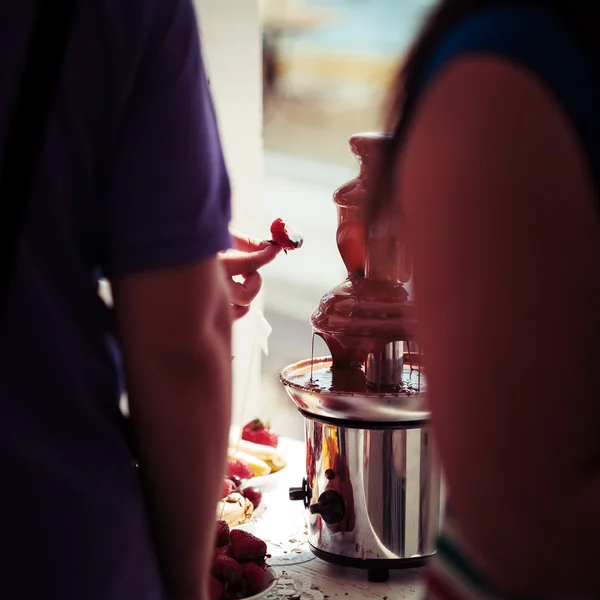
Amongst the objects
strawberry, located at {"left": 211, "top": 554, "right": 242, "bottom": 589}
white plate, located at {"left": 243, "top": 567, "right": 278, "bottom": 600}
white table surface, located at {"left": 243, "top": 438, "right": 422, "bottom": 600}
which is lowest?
white table surface, located at {"left": 243, "top": 438, "right": 422, "bottom": 600}

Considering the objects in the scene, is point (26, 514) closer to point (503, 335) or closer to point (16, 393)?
point (16, 393)

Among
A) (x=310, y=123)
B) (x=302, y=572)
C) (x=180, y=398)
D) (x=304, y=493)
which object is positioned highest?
(x=310, y=123)

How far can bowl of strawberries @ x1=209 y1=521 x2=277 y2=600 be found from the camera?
1380mm

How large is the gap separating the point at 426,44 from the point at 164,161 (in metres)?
0.26

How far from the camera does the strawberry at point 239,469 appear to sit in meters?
1.84

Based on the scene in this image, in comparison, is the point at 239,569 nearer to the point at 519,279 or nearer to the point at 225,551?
the point at 225,551

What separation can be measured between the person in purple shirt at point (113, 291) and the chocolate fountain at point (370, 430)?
648 mm

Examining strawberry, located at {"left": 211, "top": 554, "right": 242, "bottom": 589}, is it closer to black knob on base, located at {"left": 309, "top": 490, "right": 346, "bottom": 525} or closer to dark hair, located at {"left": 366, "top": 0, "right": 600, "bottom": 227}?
black knob on base, located at {"left": 309, "top": 490, "right": 346, "bottom": 525}

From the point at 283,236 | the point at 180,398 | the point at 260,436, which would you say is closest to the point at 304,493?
the point at 283,236

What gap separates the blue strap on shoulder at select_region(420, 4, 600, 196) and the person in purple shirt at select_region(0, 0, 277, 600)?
0.30 m

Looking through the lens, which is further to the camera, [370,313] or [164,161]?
[370,313]

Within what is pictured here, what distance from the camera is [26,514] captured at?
30.3 inches

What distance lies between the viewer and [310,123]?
54.9 feet

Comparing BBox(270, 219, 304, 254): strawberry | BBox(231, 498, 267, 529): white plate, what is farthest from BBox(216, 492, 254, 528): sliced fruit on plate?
BBox(270, 219, 304, 254): strawberry
